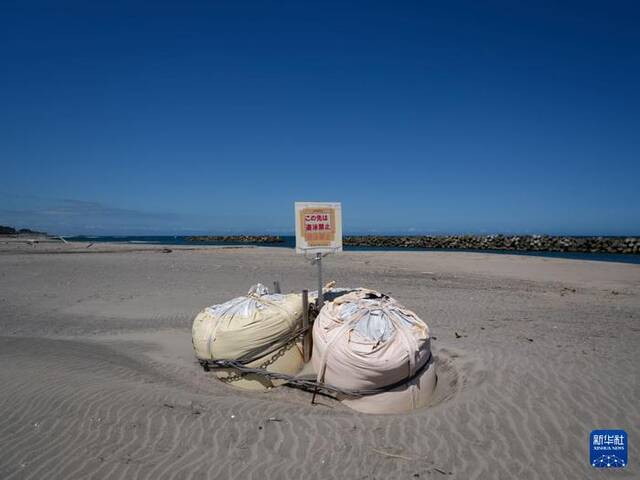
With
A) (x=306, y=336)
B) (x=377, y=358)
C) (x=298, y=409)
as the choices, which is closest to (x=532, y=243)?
(x=306, y=336)

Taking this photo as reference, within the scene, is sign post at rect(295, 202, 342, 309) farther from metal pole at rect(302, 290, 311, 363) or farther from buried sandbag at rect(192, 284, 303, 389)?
buried sandbag at rect(192, 284, 303, 389)

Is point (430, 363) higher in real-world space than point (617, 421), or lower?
higher

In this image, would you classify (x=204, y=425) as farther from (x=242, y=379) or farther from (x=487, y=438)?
(x=487, y=438)

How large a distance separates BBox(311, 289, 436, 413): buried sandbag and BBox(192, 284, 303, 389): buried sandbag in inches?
24.3

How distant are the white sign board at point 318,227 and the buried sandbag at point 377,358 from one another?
1.59 meters

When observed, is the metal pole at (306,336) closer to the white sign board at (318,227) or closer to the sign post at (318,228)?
the sign post at (318,228)

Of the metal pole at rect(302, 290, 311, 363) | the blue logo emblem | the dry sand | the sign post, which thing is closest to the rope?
the dry sand

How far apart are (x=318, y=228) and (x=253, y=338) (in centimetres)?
215

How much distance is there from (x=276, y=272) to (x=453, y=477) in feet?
50.5

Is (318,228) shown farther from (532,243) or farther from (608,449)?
(532,243)

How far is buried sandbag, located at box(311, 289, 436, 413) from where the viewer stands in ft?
16.3

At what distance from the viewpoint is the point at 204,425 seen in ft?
14.3

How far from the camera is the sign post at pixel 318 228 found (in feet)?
22.1

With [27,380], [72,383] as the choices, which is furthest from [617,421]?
[27,380]
